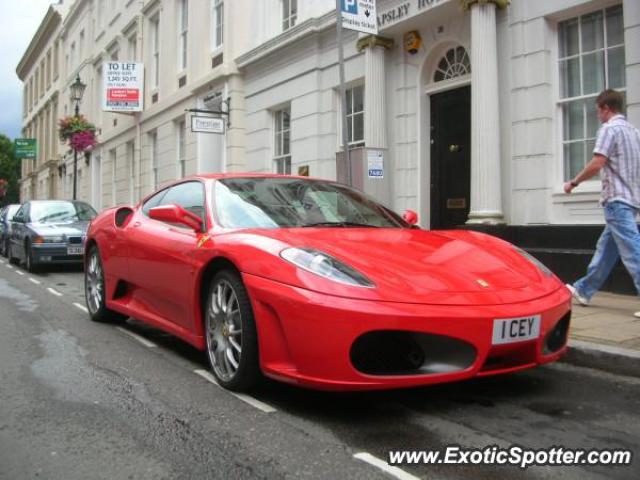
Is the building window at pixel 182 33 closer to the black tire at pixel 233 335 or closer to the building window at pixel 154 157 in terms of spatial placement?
the building window at pixel 154 157

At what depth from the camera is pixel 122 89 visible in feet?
68.9

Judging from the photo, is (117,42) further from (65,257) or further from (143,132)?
(65,257)

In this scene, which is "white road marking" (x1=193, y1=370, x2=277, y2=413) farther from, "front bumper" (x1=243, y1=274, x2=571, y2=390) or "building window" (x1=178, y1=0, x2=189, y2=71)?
"building window" (x1=178, y1=0, x2=189, y2=71)

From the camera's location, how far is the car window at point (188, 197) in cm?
458

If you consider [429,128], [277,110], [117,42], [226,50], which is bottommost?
[429,128]

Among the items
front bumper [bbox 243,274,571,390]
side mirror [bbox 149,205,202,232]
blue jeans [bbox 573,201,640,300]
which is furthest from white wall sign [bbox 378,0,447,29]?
front bumper [bbox 243,274,571,390]

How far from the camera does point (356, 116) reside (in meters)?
11.7

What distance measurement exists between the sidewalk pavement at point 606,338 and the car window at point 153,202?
351 centimetres

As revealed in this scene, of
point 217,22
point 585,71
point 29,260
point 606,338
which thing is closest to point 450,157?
point 585,71

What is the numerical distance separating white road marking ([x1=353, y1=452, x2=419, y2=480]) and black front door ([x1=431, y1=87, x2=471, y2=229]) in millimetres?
7077

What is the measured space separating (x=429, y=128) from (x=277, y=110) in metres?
4.98

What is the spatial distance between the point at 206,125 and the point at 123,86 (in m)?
8.03

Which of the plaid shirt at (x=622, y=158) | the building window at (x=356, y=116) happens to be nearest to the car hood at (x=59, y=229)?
the building window at (x=356, y=116)

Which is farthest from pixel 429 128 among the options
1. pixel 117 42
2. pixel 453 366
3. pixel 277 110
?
pixel 117 42
